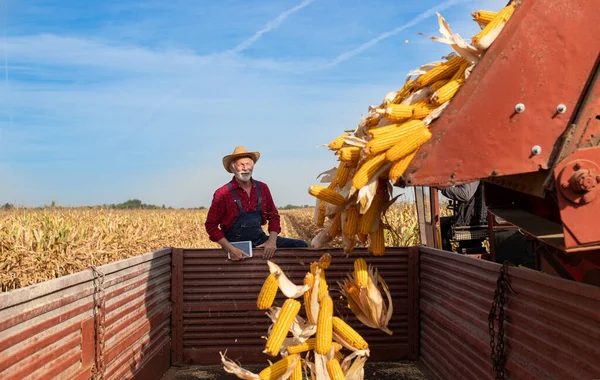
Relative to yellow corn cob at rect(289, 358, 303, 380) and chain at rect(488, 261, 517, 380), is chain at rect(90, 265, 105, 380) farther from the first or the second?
chain at rect(488, 261, 517, 380)

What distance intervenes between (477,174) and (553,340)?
3.76ft

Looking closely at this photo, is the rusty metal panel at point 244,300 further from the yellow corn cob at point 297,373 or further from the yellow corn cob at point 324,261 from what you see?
the yellow corn cob at point 297,373

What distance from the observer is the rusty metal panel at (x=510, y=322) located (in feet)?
11.0

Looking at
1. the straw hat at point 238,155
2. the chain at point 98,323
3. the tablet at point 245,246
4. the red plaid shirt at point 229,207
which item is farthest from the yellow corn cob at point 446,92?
the straw hat at point 238,155

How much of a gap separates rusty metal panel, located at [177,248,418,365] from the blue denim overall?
0.68 metres

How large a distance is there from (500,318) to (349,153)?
165 centimetres

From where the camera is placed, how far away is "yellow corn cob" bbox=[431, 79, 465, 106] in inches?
145

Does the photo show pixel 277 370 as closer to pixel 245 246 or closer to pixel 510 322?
pixel 510 322

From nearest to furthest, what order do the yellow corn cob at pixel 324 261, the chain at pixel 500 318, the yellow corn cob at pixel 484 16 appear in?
the yellow corn cob at pixel 484 16 < the chain at pixel 500 318 < the yellow corn cob at pixel 324 261

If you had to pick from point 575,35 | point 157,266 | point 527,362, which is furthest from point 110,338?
point 575,35

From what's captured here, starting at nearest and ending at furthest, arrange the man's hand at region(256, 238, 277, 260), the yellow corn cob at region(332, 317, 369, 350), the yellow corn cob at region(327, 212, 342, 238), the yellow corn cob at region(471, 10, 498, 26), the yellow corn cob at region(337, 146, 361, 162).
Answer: the yellow corn cob at region(471, 10, 498, 26) < the yellow corn cob at region(337, 146, 361, 162) < the yellow corn cob at region(332, 317, 369, 350) < the yellow corn cob at region(327, 212, 342, 238) < the man's hand at region(256, 238, 277, 260)

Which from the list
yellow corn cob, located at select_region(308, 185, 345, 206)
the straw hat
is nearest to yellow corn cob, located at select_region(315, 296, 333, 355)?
yellow corn cob, located at select_region(308, 185, 345, 206)

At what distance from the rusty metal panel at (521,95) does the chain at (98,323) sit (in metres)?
2.62

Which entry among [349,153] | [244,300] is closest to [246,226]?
[244,300]
